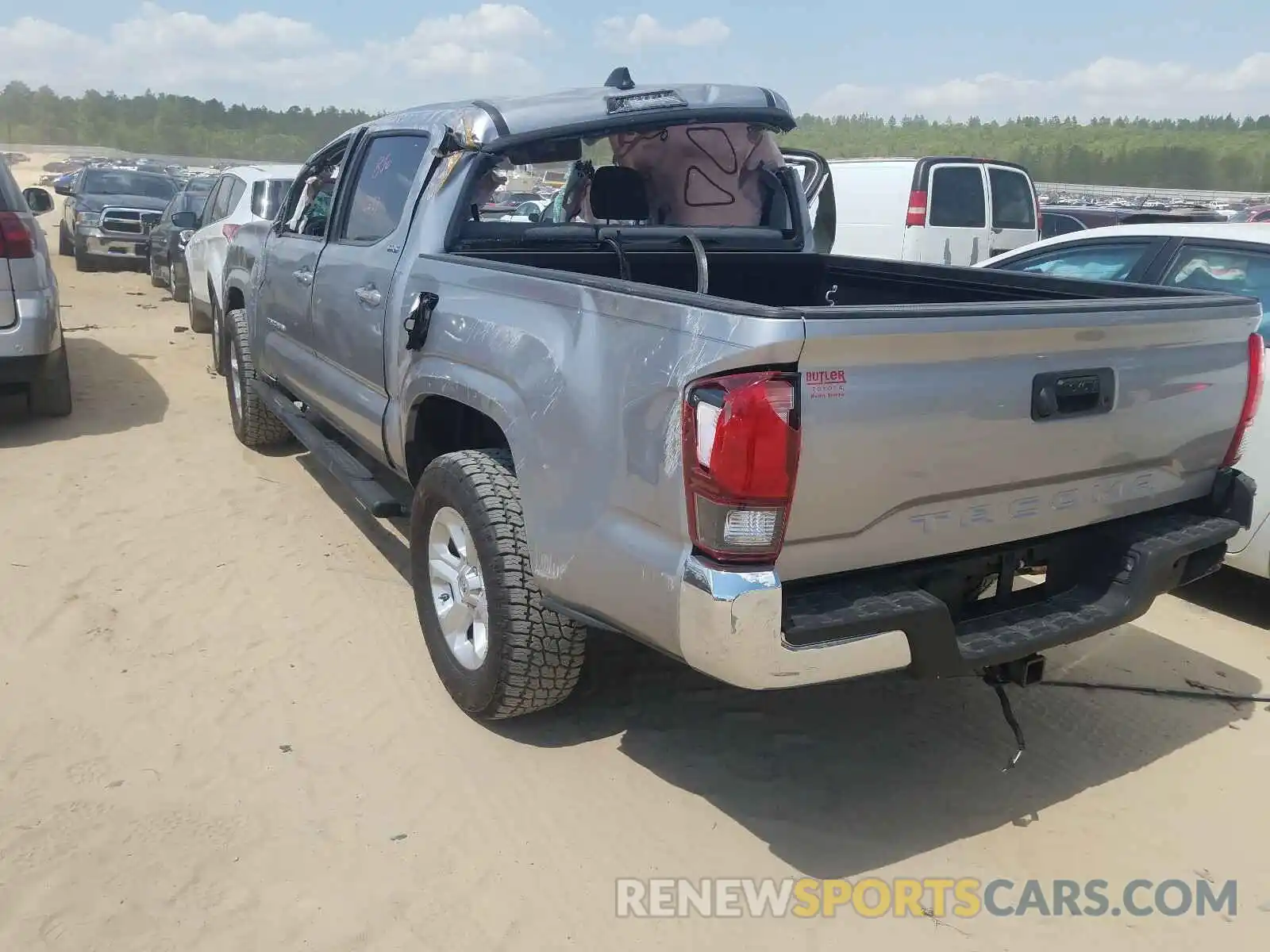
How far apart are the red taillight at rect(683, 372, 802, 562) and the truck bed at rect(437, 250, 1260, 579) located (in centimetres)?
4

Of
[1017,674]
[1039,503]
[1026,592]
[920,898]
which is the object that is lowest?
[920,898]

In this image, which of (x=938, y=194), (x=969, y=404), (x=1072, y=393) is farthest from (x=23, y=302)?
(x=938, y=194)

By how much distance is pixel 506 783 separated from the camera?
3.19 metres

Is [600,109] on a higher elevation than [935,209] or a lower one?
higher

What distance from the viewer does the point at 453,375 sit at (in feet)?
11.0

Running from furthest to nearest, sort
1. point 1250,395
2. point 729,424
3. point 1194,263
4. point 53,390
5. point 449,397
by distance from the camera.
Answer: point 53,390
point 1194,263
point 449,397
point 1250,395
point 729,424

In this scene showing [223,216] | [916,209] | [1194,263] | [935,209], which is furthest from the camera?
[935,209]

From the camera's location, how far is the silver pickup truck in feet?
7.77

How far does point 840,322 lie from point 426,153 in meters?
2.25

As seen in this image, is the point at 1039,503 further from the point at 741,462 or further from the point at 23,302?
the point at 23,302

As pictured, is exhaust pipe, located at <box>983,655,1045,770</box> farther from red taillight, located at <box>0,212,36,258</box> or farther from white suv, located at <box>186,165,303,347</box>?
white suv, located at <box>186,165,303,347</box>

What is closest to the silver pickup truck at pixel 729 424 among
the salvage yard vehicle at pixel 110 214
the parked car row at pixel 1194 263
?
the parked car row at pixel 1194 263

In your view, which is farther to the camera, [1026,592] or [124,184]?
[124,184]

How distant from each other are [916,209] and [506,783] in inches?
410
